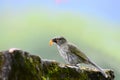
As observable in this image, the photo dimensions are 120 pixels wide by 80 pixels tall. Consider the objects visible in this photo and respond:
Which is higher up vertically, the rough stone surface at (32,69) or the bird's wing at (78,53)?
the bird's wing at (78,53)

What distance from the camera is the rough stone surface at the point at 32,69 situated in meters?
11.9

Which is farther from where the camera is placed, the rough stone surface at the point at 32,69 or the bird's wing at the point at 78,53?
the bird's wing at the point at 78,53

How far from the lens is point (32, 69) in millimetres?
12320

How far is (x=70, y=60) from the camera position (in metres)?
14.6

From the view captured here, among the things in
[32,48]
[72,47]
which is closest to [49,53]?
[32,48]

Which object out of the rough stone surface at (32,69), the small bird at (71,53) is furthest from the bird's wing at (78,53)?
the rough stone surface at (32,69)

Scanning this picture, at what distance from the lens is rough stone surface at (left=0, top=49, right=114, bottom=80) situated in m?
11.9

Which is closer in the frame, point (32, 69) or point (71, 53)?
point (32, 69)

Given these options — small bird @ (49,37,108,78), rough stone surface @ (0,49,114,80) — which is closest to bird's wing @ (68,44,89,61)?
small bird @ (49,37,108,78)

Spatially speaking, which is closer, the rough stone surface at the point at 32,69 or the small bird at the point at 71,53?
the rough stone surface at the point at 32,69

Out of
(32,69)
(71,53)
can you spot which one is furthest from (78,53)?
(32,69)

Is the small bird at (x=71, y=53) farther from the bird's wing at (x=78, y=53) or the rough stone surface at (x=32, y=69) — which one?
the rough stone surface at (x=32, y=69)

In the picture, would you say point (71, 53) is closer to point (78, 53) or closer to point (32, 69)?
point (78, 53)

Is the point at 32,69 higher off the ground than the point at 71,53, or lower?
lower
